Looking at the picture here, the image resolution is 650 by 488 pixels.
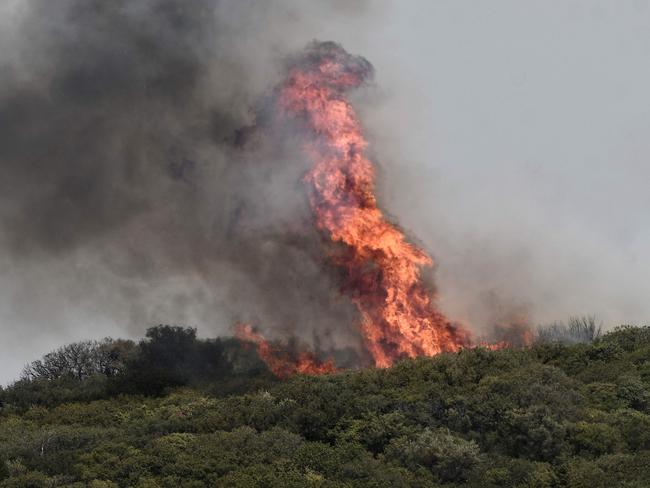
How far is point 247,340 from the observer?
85938 millimetres

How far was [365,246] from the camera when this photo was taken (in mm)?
75500

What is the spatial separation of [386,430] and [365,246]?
2138 centimetres

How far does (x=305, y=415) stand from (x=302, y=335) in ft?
71.4

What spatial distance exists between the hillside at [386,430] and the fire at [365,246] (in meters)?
6.30

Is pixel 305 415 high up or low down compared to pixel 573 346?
down

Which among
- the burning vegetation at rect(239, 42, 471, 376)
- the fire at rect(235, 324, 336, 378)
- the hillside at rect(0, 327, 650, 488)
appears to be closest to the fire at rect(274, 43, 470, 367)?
the burning vegetation at rect(239, 42, 471, 376)

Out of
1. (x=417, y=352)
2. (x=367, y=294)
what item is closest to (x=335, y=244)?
(x=367, y=294)

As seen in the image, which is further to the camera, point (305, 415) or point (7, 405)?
point (7, 405)

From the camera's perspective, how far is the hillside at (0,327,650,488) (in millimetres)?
50906

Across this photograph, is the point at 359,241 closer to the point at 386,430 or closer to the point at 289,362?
the point at 289,362

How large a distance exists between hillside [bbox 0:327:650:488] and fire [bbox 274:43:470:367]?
6.30 metres

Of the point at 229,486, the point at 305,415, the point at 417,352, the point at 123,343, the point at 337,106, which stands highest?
the point at 337,106

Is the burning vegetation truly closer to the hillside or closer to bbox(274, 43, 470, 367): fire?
bbox(274, 43, 470, 367): fire

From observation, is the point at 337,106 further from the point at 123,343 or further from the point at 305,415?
the point at 123,343
